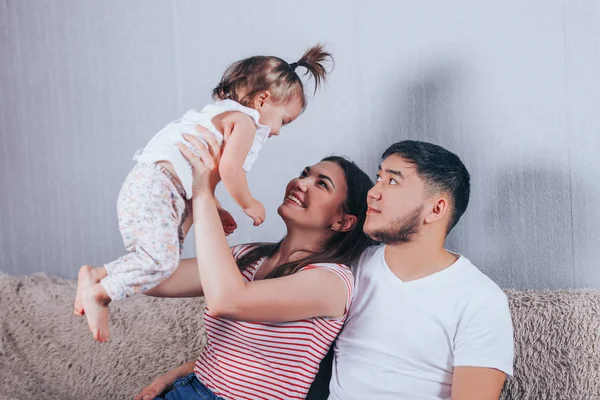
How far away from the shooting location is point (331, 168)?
154cm

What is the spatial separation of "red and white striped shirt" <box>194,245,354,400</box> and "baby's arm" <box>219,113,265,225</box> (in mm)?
229

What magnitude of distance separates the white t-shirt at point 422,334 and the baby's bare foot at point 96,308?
511mm

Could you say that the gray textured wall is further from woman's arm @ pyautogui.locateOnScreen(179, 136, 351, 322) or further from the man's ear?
woman's arm @ pyautogui.locateOnScreen(179, 136, 351, 322)

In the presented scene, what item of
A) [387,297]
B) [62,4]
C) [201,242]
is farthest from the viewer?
[62,4]

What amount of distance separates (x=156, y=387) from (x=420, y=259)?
69 cm

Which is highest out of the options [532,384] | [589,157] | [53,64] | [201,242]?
[53,64]

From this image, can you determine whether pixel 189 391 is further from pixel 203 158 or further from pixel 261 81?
pixel 261 81

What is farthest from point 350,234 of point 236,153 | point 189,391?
point 189,391

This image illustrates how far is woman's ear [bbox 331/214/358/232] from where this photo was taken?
1537 millimetres

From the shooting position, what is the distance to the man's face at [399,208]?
1376 millimetres

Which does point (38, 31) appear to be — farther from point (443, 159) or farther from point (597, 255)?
point (597, 255)

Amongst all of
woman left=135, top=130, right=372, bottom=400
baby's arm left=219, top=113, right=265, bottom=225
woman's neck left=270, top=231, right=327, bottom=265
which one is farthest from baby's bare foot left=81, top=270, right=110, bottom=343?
woman's neck left=270, top=231, right=327, bottom=265

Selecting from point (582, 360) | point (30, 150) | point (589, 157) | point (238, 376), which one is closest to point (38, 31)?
point (30, 150)

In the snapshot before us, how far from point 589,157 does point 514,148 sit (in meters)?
0.17
